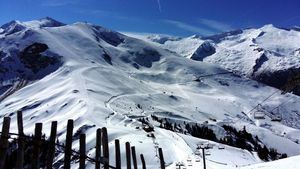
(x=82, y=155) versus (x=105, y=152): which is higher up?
(x=105, y=152)

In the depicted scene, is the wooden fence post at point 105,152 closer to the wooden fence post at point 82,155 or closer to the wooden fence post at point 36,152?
the wooden fence post at point 82,155

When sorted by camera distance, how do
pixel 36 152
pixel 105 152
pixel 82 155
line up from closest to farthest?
pixel 36 152, pixel 82 155, pixel 105 152

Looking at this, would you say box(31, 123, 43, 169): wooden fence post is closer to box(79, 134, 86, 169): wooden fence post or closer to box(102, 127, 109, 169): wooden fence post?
box(79, 134, 86, 169): wooden fence post

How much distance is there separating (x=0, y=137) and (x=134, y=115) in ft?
576

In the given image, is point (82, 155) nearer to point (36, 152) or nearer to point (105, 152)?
point (36, 152)

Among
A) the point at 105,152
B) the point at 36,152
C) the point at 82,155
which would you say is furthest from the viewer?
the point at 105,152

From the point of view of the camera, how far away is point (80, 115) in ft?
533

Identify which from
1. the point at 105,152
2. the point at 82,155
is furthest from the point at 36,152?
the point at 105,152

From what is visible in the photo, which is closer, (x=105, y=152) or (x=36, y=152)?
(x=36, y=152)

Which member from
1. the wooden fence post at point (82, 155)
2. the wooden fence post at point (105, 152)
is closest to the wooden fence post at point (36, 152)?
the wooden fence post at point (82, 155)

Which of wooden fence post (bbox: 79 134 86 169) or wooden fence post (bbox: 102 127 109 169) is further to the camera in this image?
wooden fence post (bbox: 102 127 109 169)

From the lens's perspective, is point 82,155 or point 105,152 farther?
point 105,152

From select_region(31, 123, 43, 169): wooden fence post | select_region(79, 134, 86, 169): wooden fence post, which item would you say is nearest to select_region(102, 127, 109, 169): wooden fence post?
select_region(79, 134, 86, 169): wooden fence post

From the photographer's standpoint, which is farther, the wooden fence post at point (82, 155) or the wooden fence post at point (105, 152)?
the wooden fence post at point (105, 152)
